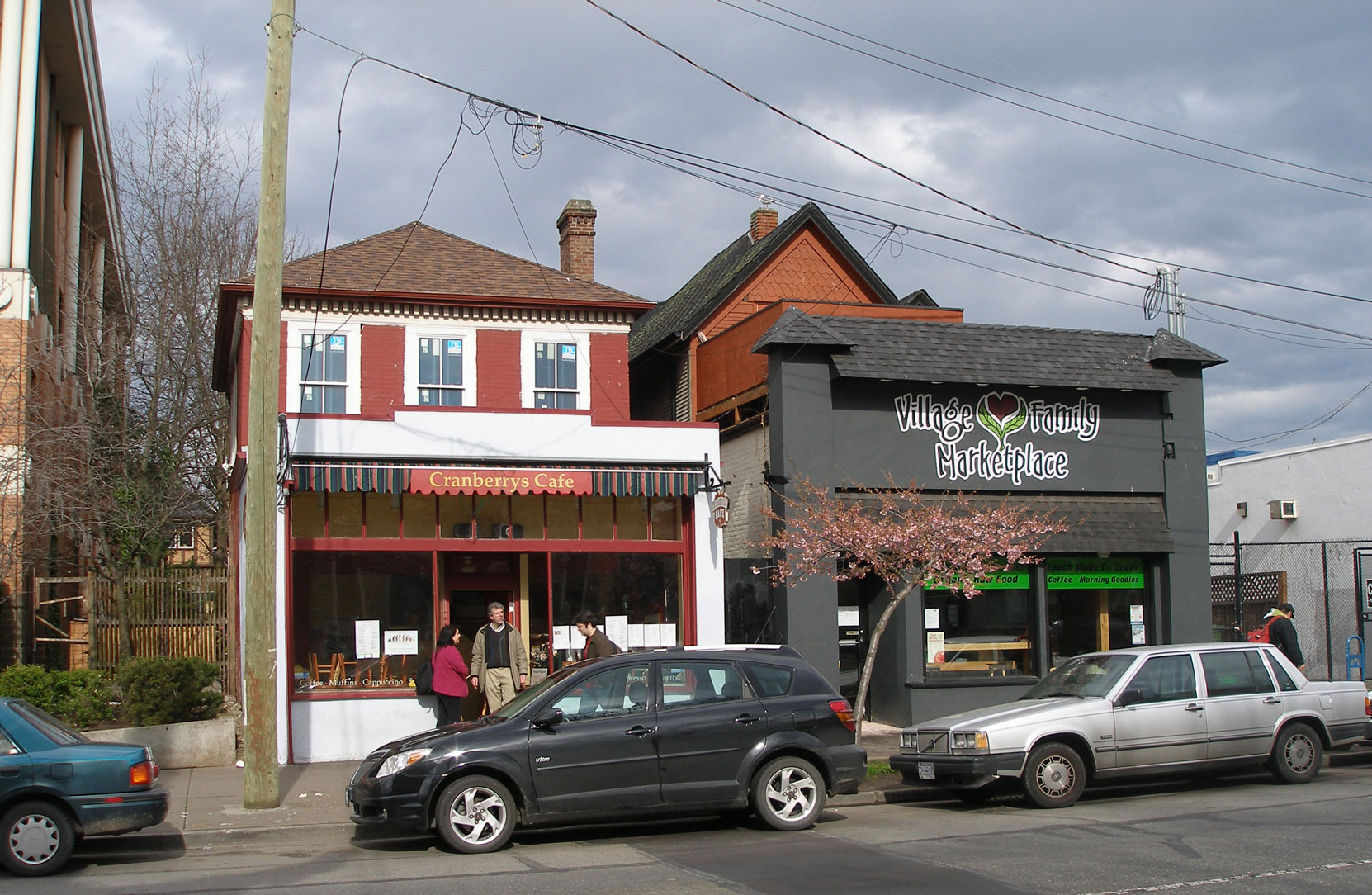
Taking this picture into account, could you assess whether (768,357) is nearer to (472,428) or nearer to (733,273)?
(472,428)

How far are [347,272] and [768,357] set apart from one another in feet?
21.7

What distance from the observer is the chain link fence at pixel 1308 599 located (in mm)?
19938

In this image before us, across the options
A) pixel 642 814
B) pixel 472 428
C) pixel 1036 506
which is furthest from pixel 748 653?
pixel 1036 506

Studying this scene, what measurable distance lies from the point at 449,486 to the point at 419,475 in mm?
391

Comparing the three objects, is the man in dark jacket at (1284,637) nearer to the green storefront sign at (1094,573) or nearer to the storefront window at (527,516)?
the green storefront sign at (1094,573)

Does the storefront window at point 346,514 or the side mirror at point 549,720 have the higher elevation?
the storefront window at point 346,514

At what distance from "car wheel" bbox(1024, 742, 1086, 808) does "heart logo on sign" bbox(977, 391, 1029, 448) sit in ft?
22.3

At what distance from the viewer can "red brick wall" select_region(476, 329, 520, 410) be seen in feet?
60.6

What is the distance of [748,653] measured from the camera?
11016 millimetres

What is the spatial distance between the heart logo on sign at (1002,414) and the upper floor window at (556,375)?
6088 mm

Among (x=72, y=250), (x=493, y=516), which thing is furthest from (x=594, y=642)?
(x=72, y=250)

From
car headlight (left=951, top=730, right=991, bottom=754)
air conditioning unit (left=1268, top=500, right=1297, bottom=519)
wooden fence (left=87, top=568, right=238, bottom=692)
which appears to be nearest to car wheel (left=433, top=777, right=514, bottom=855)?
car headlight (left=951, top=730, right=991, bottom=754)

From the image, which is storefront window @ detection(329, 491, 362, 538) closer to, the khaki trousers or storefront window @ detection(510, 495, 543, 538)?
storefront window @ detection(510, 495, 543, 538)

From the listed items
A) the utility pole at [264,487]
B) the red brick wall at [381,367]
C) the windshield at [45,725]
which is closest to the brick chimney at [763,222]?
the red brick wall at [381,367]
